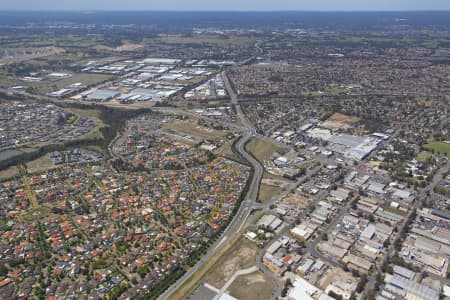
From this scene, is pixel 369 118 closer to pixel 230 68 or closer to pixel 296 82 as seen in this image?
pixel 296 82

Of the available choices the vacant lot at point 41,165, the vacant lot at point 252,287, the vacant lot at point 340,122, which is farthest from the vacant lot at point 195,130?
the vacant lot at point 252,287

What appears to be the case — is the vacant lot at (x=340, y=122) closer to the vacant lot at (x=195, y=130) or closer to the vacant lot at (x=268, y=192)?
the vacant lot at (x=195, y=130)

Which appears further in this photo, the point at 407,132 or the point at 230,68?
the point at 230,68

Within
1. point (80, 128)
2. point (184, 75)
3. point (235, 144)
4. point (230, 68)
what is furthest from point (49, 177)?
point (230, 68)

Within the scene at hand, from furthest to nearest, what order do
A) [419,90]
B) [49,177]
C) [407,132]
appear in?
[419,90], [407,132], [49,177]

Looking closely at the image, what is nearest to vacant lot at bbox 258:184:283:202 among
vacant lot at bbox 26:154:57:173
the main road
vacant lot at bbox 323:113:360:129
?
the main road

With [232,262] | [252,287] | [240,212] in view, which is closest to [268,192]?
[240,212]

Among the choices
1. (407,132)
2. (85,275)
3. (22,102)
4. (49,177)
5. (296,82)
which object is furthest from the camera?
(296,82)
